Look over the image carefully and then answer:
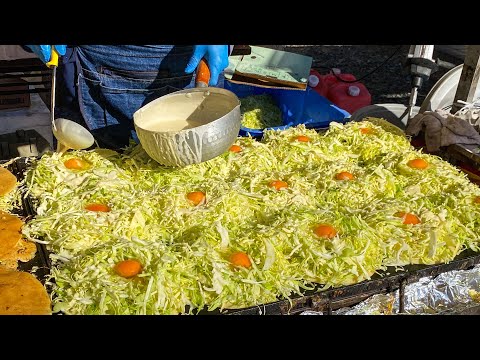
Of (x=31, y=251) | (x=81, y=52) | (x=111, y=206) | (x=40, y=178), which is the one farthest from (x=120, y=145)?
(x=31, y=251)

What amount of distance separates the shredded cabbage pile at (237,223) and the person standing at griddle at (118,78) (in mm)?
1202

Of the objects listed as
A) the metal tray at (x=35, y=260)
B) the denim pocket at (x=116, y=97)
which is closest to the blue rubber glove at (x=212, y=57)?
the denim pocket at (x=116, y=97)

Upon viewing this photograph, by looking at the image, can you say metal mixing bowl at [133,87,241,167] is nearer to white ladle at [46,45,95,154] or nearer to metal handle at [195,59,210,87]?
metal handle at [195,59,210,87]

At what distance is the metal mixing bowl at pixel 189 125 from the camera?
4.40 m

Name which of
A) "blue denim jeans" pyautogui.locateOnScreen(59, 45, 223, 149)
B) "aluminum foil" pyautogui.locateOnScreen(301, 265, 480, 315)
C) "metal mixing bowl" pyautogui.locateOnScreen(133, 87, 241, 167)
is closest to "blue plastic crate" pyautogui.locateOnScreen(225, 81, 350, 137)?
"blue denim jeans" pyautogui.locateOnScreen(59, 45, 223, 149)

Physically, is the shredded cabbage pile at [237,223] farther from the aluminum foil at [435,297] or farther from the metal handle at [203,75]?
the metal handle at [203,75]

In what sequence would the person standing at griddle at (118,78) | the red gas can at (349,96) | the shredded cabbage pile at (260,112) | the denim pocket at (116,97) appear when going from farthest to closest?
the red gas can at (349,96) → the shredded cabbage pile at (260,112) → the denim pocket at (116,97) → the person standing at griddle at (118,78)

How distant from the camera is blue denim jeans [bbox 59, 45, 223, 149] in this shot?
20.2ft

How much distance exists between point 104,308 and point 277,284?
1.25 metres

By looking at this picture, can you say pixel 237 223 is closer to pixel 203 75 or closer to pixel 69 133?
pixel 69 133

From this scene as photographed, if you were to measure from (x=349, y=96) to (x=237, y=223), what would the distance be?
676cm

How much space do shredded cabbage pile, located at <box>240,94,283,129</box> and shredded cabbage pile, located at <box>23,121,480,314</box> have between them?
2613 mm

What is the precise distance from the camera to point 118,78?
6.27 metres

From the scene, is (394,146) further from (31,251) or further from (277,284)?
(31,251)
